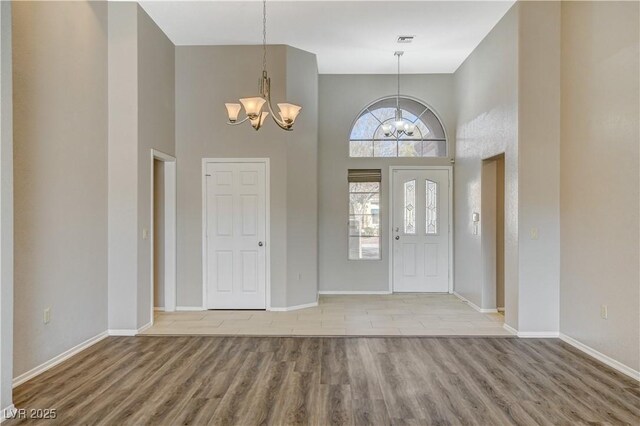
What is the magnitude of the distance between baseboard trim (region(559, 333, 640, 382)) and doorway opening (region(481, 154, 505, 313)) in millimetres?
1216

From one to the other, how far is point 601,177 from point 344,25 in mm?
3392

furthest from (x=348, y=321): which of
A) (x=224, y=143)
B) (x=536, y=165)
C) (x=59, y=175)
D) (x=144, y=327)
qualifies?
(x=59, y=175)

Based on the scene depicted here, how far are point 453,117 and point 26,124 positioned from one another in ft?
19.8

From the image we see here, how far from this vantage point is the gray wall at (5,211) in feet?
8.80

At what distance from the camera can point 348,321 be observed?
5.09 metres

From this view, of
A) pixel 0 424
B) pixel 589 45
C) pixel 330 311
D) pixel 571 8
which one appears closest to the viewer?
pixel 0 424

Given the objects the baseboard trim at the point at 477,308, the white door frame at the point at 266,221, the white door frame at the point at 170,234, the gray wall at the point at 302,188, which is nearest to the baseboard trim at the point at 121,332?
the white door frame at the point at 170,234

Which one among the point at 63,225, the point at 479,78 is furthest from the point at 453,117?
the point at 63,225

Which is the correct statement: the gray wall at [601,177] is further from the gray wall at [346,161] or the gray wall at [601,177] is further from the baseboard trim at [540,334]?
the gray wall at [346,161]

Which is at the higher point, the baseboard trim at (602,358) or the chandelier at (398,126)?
the chandelier at (398,126)

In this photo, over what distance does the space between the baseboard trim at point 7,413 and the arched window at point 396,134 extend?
5549mm

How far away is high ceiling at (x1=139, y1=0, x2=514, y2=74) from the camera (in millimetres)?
4621

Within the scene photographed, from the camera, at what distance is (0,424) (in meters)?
2.60

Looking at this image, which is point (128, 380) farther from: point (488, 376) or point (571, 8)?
point (571, 8)
